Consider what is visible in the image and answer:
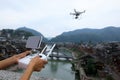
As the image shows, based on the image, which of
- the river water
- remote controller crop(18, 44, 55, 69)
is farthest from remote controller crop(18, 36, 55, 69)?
the river water

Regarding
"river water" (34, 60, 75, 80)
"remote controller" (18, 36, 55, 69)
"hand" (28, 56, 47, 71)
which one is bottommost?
"river water" (34, 60, 75, 80)

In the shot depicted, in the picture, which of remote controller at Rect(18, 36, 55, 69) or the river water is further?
the river water

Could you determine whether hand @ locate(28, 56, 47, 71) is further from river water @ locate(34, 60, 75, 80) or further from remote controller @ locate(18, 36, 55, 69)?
river water @ locate(34, 60, 75, 80)

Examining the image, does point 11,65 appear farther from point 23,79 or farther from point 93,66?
point 93,66

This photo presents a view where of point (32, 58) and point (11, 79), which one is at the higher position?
point (32, 58)

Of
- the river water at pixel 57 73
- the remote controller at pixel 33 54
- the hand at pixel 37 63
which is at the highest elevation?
the remote controller at pixel 33 54

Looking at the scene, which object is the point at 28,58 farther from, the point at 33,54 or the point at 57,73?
the point at 57,73

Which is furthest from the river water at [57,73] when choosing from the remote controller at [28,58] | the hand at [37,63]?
the hand at [37,63]

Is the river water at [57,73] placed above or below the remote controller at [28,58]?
→ below

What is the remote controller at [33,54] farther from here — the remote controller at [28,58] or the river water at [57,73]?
the river water at [57,73]

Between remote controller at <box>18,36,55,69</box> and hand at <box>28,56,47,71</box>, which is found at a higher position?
remote controller at <box>18,36,55,69</box>

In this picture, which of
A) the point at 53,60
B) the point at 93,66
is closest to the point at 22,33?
the point at 53,60
